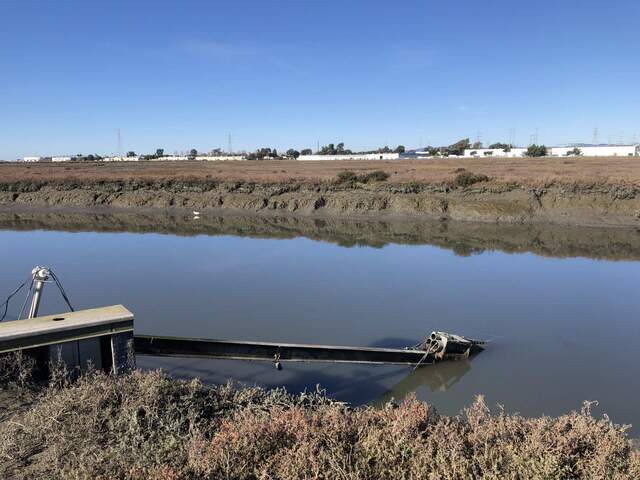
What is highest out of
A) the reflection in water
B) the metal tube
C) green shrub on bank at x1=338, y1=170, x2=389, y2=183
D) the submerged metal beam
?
A: green shrub on bank at x1=338, y1=170, x2=389, y2=183

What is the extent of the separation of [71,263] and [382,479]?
50.0 feet

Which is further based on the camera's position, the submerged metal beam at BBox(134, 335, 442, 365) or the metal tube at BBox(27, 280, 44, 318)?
the submerged metal beam at BBox(134, 335, 442, 365)

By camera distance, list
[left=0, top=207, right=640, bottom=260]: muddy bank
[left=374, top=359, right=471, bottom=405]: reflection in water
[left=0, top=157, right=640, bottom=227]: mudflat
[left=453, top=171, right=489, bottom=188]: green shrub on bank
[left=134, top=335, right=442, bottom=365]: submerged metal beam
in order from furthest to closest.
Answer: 1. [left=453, top=171, right=489, bottom=188]: green shrub on bank
2. [left=0, top=157, right=640, bottom=227]: mudflat
3. [left=0, top=207, right=640, bottom=260]: muddy bank
4. [left=374, top=359, right=471, bottom=405]: reflection in water
5. [left=134, top=335, right=442, bottom=365]: submerged metal beam

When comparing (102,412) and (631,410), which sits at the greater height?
(102,412)

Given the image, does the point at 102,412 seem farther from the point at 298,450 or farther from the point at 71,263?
the point at 71,263

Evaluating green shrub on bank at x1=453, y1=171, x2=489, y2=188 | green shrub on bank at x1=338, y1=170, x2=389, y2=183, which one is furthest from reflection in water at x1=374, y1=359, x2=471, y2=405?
green shrub on bank at x1=338, y1=170, x2=389, y2=183

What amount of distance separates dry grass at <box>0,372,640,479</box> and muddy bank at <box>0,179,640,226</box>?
2271cm

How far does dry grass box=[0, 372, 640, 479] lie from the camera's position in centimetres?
332

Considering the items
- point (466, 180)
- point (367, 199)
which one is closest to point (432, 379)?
point (367, 199)

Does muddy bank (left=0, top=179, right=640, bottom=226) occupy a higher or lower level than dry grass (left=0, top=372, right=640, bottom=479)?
higher

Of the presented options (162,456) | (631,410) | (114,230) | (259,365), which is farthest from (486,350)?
(114,230)

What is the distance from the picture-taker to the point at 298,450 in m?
3.38

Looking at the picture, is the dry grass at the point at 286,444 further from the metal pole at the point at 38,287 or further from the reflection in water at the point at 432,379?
the reflection in water at the point at 432,379

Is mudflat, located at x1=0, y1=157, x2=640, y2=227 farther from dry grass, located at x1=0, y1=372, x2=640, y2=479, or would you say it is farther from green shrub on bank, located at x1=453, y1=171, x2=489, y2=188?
dry grass, located at x1=0, y1=372, x2=640, y2=479
